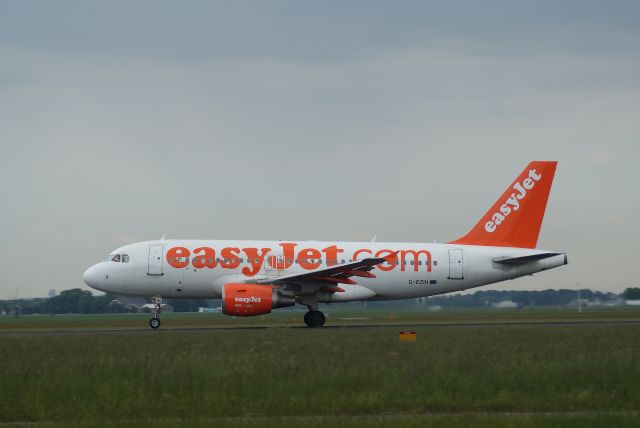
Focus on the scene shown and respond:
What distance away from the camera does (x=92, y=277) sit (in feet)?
122

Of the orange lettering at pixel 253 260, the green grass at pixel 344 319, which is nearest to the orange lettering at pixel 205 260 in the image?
the orange lettering at pixel 253 260

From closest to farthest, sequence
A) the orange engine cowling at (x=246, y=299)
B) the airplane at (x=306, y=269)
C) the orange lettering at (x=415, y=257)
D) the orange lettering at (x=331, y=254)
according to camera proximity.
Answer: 1. the orange engine cowling at (x=246, y=299)
2. the airplane at (x=306, y=269)
3. the orange lettering at (x=331, y=254)
4. the orange lettering at (x=415, y=257)

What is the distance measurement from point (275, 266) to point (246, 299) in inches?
123

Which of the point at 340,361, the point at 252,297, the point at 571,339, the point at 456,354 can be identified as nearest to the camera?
the point at 340,361

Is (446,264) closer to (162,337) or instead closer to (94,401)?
(162,337)

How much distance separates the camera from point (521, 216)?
40469 millimetres

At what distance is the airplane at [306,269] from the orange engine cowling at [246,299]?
0.13 ft

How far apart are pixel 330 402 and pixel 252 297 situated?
19.2 m

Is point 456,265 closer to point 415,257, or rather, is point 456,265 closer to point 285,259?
point 415,257

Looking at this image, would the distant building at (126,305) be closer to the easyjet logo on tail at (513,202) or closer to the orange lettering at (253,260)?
the orange lettering at (253,260)

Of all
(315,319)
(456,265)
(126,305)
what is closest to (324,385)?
(315,319)

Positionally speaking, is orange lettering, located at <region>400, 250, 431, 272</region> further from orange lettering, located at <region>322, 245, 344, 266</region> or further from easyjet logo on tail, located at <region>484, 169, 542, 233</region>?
easyjet logo on tail, located at <region>484, 169, 542, 233</region>

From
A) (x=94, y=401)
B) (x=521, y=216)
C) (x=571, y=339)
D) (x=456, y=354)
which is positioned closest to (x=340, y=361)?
(x=456, y=354)

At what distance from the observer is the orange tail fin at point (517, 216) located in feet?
132
